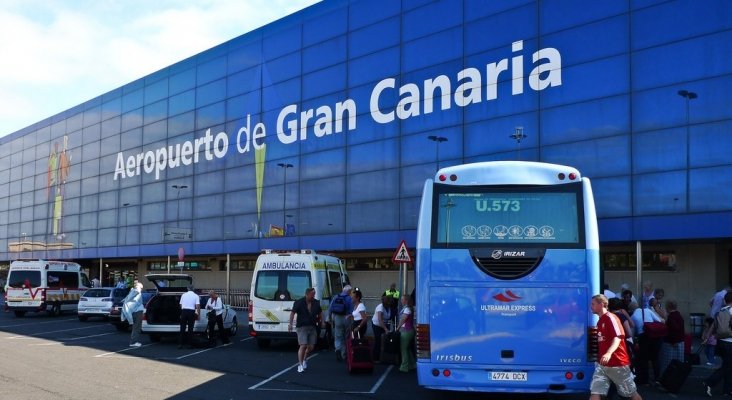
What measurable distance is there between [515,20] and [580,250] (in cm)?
2044

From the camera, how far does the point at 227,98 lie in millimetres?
42875

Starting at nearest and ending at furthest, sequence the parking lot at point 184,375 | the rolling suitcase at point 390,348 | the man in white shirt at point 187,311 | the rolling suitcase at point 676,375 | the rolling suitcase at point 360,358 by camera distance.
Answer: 1. the parking lot at point 184,375
2. the rolling suitcase at point 676,375
3. the rolling suitcase at point 360,358
4. the rolling suitcase at point 390,348
5. the man in white shirt at point 187,311

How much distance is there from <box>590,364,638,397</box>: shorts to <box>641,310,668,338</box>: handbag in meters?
4.59

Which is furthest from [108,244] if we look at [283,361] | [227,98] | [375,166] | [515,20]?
[283,361]

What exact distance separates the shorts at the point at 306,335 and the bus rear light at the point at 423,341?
17.8 ft

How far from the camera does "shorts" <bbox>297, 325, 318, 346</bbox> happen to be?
14914mm

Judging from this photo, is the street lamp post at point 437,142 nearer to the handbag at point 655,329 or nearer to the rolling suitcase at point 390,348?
the rolling suitcase at point 390,348

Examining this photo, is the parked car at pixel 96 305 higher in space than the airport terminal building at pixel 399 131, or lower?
lower

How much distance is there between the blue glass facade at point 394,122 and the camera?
23.7m

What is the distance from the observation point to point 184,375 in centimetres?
1403

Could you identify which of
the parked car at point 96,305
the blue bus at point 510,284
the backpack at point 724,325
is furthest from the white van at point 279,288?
the parked car at point 96,305

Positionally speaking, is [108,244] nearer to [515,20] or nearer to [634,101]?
[515,20]

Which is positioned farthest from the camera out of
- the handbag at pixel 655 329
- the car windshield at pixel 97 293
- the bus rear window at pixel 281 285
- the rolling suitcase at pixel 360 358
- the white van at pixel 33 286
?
Answer: the white van at pixel 33 286

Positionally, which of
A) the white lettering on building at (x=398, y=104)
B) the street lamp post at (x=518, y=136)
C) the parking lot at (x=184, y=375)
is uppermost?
the white lettering on building at (x=398, y=104)
